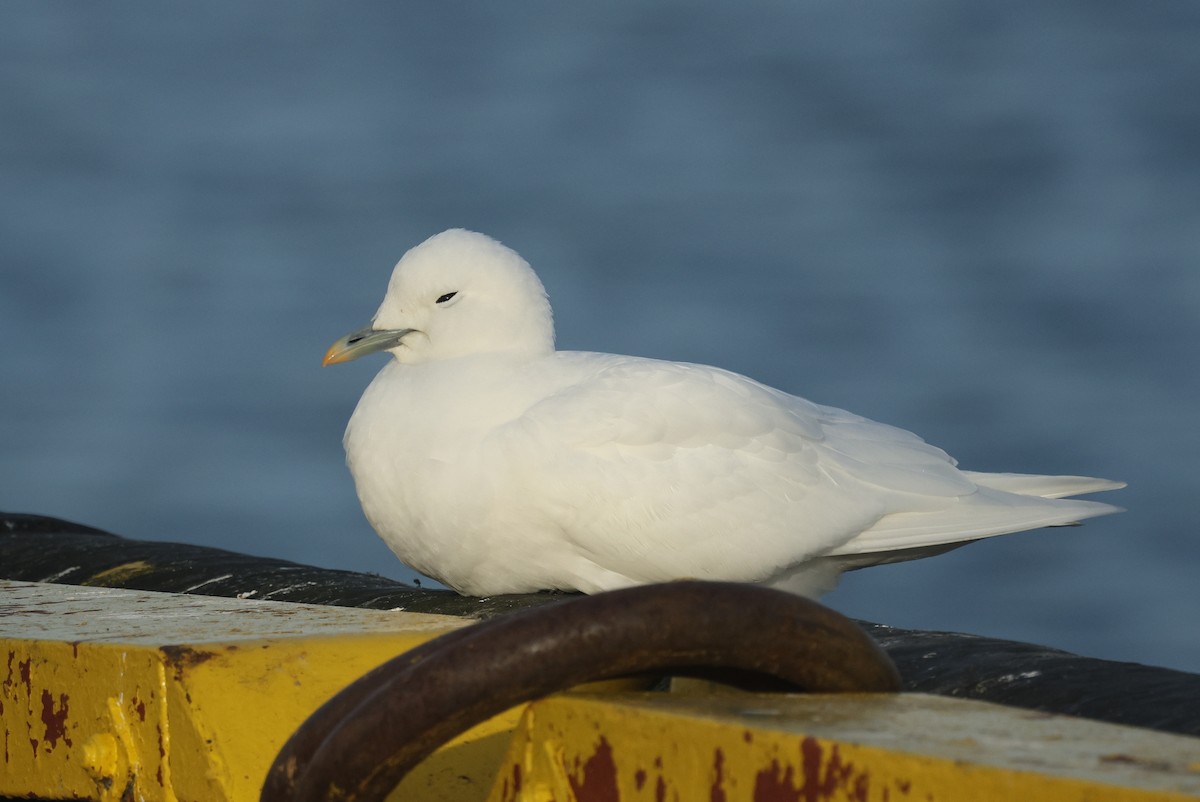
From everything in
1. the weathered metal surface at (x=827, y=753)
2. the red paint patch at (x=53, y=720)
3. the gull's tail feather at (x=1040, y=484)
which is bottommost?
the red paint patch at (x=53, y=720)

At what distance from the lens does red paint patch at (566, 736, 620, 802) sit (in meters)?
1.85

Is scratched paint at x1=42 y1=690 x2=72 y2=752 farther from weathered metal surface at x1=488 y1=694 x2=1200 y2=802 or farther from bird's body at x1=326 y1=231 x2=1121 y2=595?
bird's body at x1=326 y1=231 x2=1121 y2=595

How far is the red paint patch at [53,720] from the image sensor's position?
7.94 feet

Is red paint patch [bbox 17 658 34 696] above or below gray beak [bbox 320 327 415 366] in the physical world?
below

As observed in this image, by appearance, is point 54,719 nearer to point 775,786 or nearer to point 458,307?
point 775,786

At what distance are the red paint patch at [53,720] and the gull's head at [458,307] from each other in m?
2.95

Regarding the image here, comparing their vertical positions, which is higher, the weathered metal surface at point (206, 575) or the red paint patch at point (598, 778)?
the weathered metal surface at point (206, 575)

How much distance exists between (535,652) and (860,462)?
367 centimetres

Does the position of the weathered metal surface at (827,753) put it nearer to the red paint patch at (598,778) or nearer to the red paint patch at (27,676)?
the red paint patch at (598,778)

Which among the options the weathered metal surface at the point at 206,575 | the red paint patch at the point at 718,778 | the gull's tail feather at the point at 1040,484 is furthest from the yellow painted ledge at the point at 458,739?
the gull's tail feather at the point at 1040,484

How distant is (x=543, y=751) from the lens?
192 cm

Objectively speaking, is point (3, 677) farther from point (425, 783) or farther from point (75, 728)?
point (425, 783)

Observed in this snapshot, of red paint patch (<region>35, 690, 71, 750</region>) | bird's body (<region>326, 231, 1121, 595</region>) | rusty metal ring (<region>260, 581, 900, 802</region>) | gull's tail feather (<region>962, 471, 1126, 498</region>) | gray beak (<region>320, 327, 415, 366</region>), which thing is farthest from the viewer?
gull's tail feather (<region>962, 471, 1126, 498</region>)

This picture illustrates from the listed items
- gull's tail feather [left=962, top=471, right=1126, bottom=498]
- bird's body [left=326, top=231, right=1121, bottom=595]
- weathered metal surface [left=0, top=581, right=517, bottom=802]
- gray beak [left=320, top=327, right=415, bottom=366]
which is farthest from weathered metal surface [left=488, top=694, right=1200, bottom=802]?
gull's tail feather [left=962, top=471, right=1126, bottom=498]
